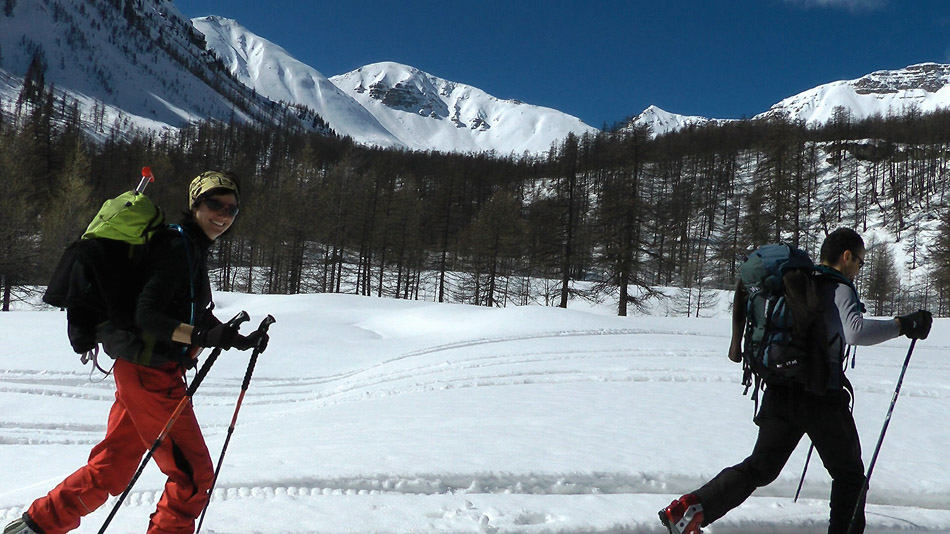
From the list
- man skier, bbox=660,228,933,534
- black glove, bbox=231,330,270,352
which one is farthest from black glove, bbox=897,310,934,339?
black glove, bbox=231,330,270,352

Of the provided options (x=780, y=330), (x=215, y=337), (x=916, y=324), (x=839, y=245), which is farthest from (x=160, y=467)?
(x=916, y=324)

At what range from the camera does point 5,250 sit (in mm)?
25172

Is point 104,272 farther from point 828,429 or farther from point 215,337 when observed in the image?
point 828,429

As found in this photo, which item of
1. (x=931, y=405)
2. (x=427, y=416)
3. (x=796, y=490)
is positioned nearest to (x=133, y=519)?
(x=427, y=416)

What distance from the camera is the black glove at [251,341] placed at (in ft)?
7.98

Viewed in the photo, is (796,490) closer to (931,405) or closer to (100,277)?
(931,405)

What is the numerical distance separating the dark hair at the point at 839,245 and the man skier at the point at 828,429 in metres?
0.01

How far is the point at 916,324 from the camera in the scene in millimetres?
2918

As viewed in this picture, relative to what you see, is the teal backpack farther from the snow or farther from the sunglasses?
the sunglasses

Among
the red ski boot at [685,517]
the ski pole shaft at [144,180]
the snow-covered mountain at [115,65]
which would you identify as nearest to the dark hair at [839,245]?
the red ski boot at [685,517]

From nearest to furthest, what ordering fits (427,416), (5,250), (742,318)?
1. (742,318)
2. (427,416)
3. (5,250)

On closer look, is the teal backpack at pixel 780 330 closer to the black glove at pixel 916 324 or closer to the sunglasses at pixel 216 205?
the black glove at pixel 916 324

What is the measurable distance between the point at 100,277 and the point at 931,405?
842 centimetres

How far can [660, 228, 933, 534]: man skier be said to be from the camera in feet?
9.18
